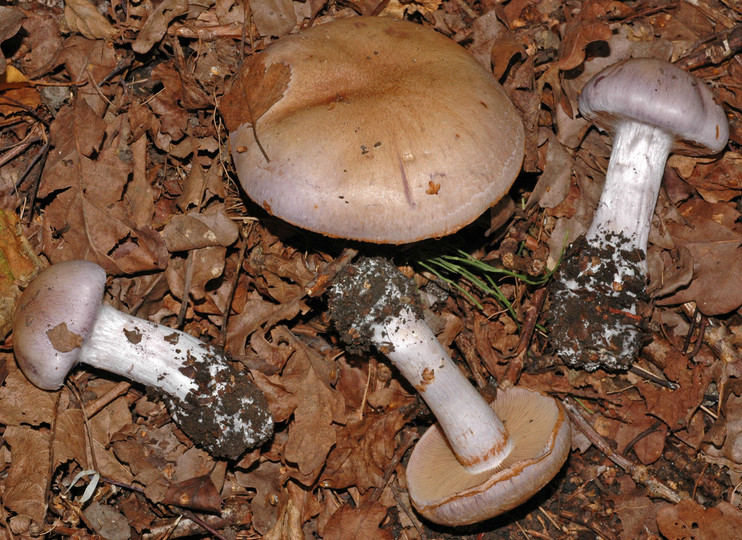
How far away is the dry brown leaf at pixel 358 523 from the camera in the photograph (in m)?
3.41

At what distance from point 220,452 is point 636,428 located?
247 centimetres

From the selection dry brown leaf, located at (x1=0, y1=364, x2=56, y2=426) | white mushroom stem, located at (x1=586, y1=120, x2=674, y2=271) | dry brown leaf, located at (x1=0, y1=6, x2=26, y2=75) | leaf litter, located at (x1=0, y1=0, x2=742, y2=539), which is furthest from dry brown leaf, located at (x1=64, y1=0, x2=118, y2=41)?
white mushroom stem, located at (x1=586, y1=120, x2=674, y2=271)

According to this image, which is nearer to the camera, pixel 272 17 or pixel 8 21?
pixel 8 21

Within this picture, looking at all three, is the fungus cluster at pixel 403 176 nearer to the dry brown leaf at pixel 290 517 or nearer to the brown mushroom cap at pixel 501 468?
the brown mushroom cap at pixel 501 468

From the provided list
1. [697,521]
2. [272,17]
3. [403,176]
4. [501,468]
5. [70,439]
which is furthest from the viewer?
[272,17]

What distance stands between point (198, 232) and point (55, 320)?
89cm

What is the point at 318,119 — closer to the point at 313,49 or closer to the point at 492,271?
the point at 313,49

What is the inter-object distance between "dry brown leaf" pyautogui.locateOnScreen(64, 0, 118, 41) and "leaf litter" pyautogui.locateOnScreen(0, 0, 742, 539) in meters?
0.01

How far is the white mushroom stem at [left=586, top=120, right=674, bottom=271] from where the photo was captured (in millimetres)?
3518

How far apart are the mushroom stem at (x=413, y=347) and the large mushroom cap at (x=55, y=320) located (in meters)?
1.28

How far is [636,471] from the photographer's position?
3.55m

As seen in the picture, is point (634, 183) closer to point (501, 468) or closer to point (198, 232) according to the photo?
point (501, 468)

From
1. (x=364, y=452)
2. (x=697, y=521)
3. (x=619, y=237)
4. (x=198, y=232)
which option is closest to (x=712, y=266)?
(x=619, y=237)

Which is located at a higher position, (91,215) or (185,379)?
(91,215)
